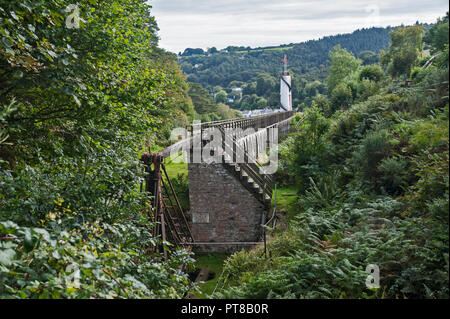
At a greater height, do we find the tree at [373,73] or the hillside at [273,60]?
the hillside at [273,60]

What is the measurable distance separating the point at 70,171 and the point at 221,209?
8.49 meters

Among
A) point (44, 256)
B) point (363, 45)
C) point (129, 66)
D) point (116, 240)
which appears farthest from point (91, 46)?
point (363, 45)

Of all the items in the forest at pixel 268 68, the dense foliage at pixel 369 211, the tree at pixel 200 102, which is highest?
the forest at pixel 268 68

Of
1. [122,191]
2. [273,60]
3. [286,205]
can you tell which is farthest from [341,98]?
[273,60]

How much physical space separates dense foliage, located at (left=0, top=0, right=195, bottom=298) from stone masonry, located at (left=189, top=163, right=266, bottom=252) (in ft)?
16.8

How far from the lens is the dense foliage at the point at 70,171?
3.18 meters

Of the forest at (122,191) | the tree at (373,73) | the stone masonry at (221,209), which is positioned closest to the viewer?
the forest at (122,191)

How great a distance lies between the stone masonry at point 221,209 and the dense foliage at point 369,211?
199cm

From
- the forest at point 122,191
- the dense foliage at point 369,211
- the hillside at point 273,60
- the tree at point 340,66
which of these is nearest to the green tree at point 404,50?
the dense foliage at point 369,211

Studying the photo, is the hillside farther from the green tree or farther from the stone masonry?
the stone masonry

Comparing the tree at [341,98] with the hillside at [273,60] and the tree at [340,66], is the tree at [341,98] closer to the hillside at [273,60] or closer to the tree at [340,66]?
the tree at [340,66]

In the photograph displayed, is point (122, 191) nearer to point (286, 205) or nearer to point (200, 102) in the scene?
point (286, 205)

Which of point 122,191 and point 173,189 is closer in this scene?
point 122,191

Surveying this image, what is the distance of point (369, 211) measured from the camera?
7215 mm
